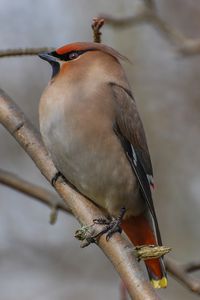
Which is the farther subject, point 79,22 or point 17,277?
point 79,22

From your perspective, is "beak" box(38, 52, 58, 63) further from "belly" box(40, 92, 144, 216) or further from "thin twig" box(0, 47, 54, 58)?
"belly" box(40, 92, 144, 216)

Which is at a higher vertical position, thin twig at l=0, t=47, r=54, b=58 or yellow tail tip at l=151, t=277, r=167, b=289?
thin twig at l=0, t=47, r=54, b=58

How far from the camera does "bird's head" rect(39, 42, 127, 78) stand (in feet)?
14.7

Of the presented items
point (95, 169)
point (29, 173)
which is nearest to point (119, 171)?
point (95, 169)

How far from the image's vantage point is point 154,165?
24.8ft

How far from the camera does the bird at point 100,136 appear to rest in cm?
421

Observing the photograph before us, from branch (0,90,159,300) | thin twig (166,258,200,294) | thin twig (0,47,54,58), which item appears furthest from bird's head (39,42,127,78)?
thin twig (166,258,200,294)

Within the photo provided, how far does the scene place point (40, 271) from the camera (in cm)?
762

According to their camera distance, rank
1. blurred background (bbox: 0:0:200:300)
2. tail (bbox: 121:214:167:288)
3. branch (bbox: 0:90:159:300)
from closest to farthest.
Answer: branch (bbox: 0:90:159:300) → tail (bbox: 121:214:167:288) → blurred background (bbox: 0:0:200:300)

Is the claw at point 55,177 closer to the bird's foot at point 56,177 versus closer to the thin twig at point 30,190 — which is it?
the bird's foot at point 56,177

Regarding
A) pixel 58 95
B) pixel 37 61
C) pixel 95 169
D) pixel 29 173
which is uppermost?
pixel 37 61

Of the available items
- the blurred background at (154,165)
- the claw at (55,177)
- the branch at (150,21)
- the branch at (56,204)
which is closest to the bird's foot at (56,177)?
the claw at (55,177)

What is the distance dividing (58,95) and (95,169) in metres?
0.44

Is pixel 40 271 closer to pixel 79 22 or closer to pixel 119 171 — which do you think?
pixel 79 22
